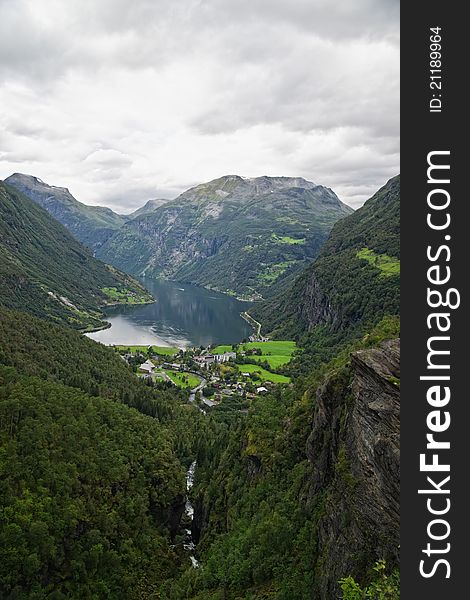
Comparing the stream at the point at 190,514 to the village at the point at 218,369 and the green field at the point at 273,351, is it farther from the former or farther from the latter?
the green field at the point at 273,351

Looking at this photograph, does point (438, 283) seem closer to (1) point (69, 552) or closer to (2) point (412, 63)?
(2) point (412, 63)

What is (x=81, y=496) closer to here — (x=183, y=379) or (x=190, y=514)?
(x=190, y=514)

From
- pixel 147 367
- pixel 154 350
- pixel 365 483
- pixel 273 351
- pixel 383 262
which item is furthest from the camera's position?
pixel 154 350

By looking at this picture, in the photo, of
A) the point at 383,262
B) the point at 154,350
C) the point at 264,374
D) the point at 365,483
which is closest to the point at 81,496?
the point at 365,483

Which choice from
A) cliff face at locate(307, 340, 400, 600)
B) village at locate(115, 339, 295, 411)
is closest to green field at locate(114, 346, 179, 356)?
village at locate(115, 339, 295, 411)

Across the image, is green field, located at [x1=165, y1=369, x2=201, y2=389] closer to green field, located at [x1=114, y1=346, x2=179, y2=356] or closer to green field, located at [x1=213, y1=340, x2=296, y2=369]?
green field, located at [x1=213, y1=340, x2=296, y2=369]
